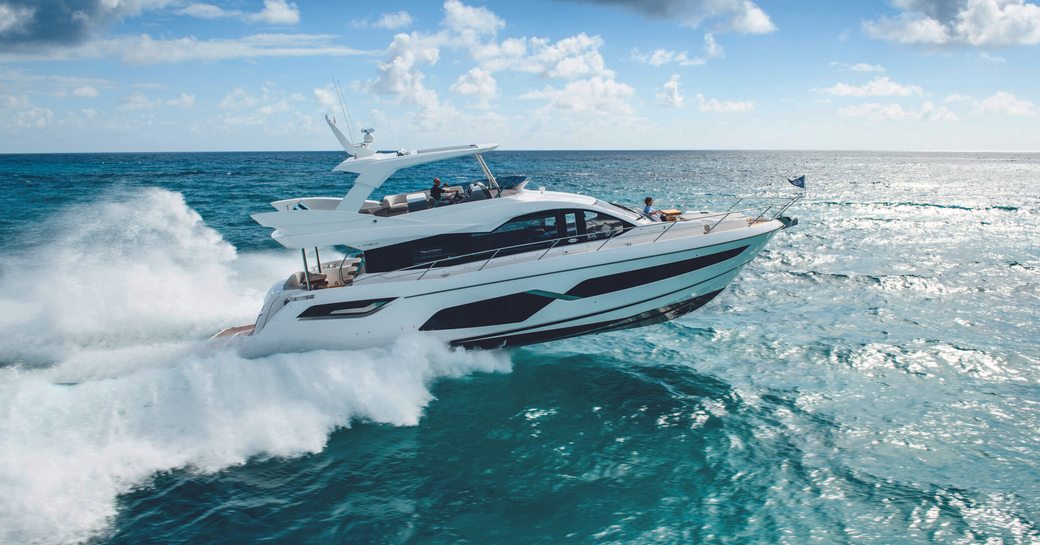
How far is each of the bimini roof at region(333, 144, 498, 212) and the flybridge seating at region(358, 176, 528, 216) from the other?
0.85 ft

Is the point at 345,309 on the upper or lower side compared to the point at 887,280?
upper

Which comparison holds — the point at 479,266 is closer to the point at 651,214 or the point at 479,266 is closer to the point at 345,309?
the point at 345,309

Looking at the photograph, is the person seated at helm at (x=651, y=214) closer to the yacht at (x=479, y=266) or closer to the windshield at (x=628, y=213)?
the windshield at (x=628, y=213)

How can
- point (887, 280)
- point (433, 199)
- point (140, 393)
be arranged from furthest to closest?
point (887, 280) < point (433, 199) < point (140, 393)

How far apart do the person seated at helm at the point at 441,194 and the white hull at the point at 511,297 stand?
3.98 ft

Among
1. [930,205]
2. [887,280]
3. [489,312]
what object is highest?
[489,312]

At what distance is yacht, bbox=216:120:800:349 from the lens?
9453mm

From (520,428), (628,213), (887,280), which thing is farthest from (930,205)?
(520,428)

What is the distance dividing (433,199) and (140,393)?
16.6 feet

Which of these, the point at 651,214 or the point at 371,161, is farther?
the point at 651,214

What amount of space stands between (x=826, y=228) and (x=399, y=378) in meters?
24.8

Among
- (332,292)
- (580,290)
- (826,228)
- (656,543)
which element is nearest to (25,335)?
(332,292)

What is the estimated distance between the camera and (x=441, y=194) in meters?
10.3

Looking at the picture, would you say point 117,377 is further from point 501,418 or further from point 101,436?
point 501,418
